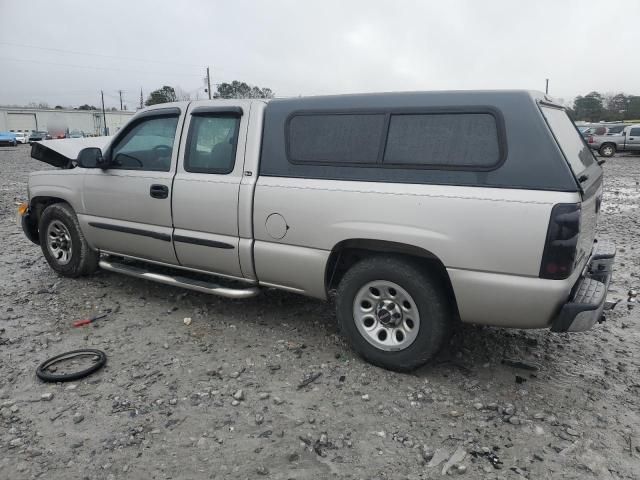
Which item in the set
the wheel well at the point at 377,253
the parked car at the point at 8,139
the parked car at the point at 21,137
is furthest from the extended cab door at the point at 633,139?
the parked car at the point at 21,137

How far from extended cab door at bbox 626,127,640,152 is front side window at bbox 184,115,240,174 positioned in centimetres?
2556

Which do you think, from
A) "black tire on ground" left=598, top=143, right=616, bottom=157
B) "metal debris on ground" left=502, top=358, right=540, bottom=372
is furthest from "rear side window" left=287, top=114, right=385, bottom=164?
"black tire on ground" left=598, top=143, right=616, bottom=157

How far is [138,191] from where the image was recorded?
15.6ft

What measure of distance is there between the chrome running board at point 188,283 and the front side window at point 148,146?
1.00 meters

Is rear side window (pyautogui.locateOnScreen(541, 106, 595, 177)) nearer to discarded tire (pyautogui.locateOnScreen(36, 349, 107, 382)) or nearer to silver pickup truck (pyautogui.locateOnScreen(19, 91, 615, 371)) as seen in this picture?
silver pickup truck (pyautogui.locateOnScreen(19, 91, 615, 371))

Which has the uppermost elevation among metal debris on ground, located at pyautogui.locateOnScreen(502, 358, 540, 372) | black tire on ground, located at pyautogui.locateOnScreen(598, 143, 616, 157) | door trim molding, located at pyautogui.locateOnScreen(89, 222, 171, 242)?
black tire on ground, located at pyautogui.locateOnScreen(598, 143, 616, 157)

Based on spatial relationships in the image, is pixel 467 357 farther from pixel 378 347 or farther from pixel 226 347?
pixel 226 347

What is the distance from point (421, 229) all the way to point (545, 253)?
0.77 metres

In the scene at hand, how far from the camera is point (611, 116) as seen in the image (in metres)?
57.1

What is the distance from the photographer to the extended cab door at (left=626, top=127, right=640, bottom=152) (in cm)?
2395

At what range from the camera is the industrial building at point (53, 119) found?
65.5 meters

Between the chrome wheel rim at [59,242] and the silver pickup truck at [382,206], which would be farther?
the chrome wheel rim at [59,242]

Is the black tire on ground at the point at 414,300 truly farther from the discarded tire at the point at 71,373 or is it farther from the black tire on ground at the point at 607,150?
the black tire on ground at the point at 607,150

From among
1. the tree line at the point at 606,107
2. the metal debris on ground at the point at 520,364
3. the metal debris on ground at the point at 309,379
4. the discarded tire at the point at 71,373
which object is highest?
the tree line at the point at 606,107
